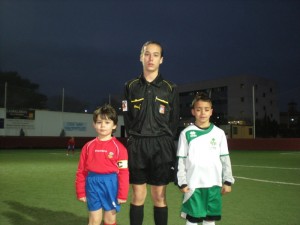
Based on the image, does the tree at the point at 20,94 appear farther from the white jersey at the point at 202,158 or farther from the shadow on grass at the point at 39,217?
the white jersey at the point at 202,158

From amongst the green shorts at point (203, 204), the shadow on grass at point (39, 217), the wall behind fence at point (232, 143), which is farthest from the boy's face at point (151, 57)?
the wall behind fence at point (232, 143)

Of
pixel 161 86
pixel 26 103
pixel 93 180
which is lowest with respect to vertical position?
pixel 93 180

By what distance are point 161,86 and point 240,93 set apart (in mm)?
64072

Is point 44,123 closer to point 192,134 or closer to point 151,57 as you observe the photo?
point 151,57

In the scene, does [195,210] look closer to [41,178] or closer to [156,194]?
[156,194]

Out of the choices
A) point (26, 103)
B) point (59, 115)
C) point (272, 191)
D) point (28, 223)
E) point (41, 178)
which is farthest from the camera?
point (26, 103)

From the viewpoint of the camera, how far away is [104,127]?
13.5 feet

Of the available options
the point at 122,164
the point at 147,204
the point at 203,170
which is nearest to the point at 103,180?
the point at 122,164

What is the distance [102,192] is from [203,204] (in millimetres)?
1120

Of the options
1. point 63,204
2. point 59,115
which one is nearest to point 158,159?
point 63,204

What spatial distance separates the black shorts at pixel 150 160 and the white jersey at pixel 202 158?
16 centimetres

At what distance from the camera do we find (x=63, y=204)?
705 centimetres

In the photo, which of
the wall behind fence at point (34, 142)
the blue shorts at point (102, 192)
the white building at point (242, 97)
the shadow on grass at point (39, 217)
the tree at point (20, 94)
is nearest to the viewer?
the blue shorts at point (102, 192)

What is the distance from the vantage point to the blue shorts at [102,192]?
156 inches
